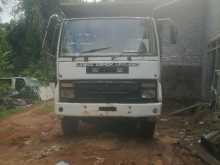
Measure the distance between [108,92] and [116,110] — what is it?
1.33 feet

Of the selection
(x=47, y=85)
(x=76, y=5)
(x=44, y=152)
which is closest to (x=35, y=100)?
(x=47, y=85)

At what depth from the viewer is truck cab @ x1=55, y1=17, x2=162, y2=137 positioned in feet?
25.6

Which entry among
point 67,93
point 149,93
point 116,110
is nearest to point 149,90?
point 149,93

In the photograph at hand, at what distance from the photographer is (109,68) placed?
7863 mm

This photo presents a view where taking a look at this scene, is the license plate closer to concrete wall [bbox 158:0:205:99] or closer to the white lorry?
the white lorry

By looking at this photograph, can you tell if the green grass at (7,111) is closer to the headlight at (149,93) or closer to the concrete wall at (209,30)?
the concrete wall at (209,30)

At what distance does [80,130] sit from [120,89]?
7.14 ft

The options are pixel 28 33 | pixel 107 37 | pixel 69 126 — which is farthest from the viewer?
pixel 28 33

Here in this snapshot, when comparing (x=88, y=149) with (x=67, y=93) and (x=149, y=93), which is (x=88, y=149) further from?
(x=149, y=93)

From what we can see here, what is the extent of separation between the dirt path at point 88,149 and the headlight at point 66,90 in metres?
0.97

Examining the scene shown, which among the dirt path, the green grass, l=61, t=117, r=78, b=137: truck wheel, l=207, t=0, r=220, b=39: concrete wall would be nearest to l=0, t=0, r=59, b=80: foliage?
the green grass

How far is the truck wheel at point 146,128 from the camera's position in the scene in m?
8.28

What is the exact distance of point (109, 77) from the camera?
25.9 ft

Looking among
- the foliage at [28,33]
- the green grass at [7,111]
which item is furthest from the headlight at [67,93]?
the foliage at [28,33]
